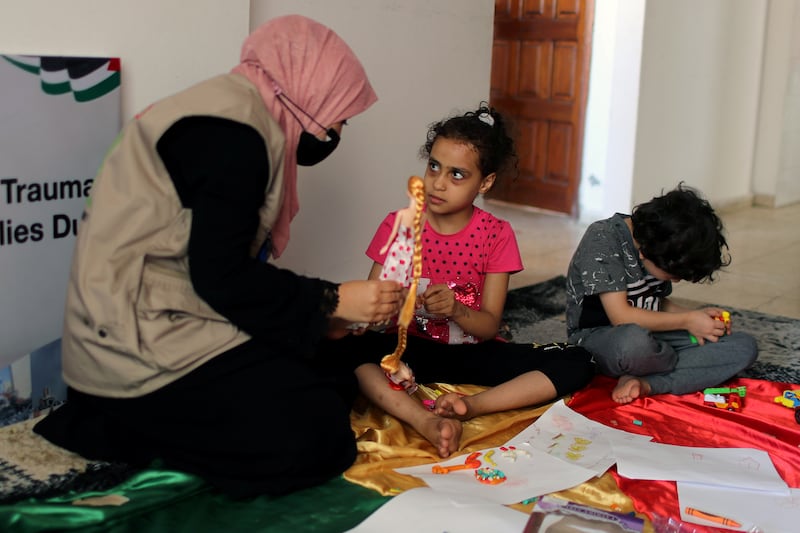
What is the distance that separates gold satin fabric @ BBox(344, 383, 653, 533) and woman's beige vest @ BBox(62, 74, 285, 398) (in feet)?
1.35

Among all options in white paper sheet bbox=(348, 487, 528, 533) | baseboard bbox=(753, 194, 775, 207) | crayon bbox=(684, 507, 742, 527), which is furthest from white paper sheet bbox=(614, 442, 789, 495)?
baseboard bbox=(753, 194, 775, 207)

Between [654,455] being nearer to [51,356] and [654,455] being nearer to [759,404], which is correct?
[759,404]

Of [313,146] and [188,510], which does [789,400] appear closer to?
A: [313,146]

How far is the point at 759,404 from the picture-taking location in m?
2.29

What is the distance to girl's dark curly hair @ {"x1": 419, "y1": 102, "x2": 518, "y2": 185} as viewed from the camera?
2.21 meters

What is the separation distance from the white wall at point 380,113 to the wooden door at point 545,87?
2333mm

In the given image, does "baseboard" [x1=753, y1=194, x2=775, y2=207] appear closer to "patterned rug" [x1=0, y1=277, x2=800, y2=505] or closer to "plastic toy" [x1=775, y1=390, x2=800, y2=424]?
"patterned rug" [x1=0, y1=277, x2=800, y2=505]

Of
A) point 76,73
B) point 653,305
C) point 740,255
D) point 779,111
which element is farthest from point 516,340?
point 779,111

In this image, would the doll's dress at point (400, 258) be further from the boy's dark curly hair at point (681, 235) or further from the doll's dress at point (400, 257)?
the boy's dark curly hair at point (681, 235)

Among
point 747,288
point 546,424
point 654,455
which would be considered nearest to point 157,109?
point 546,424

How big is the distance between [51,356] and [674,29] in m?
4.18

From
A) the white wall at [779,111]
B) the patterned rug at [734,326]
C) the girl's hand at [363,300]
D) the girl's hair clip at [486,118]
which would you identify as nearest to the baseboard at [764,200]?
the white wall at [779,111]

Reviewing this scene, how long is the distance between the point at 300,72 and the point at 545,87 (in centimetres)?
411

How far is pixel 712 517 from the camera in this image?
5.44 feet
